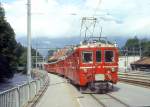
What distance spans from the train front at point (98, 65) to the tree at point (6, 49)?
149 feet

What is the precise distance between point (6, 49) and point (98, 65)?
50.0 m

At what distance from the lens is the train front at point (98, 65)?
106ft

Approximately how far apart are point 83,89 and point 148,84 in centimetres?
750

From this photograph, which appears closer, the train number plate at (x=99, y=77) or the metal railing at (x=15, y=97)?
the metal railing at (x=15, y=97)

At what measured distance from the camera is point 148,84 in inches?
1550

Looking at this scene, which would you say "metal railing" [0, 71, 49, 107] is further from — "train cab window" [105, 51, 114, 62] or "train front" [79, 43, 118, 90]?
"train cab window" [105, 51, 114, 62]

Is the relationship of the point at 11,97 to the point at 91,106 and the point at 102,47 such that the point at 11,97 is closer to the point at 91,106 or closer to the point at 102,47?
the point at 91,106

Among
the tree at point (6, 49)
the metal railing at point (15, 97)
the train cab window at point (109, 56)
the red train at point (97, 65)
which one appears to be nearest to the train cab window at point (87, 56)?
the red train at point (97, 65)

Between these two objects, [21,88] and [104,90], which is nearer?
[21,88]

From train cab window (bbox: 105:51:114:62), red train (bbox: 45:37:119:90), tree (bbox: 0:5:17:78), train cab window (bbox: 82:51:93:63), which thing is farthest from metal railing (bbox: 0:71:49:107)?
tree (bbox: 0:5:17:78)

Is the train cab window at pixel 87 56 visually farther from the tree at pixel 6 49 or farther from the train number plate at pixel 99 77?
the tree at pixel 6 49

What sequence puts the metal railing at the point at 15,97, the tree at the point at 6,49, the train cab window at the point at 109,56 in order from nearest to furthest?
the metal railing at the point at 15,97
the train cab window at the point at 109,56
the tree at the point at 6,49

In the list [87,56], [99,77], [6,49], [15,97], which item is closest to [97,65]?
[99,77]

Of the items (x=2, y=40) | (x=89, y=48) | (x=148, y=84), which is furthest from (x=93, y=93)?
(x=2, y=40)
